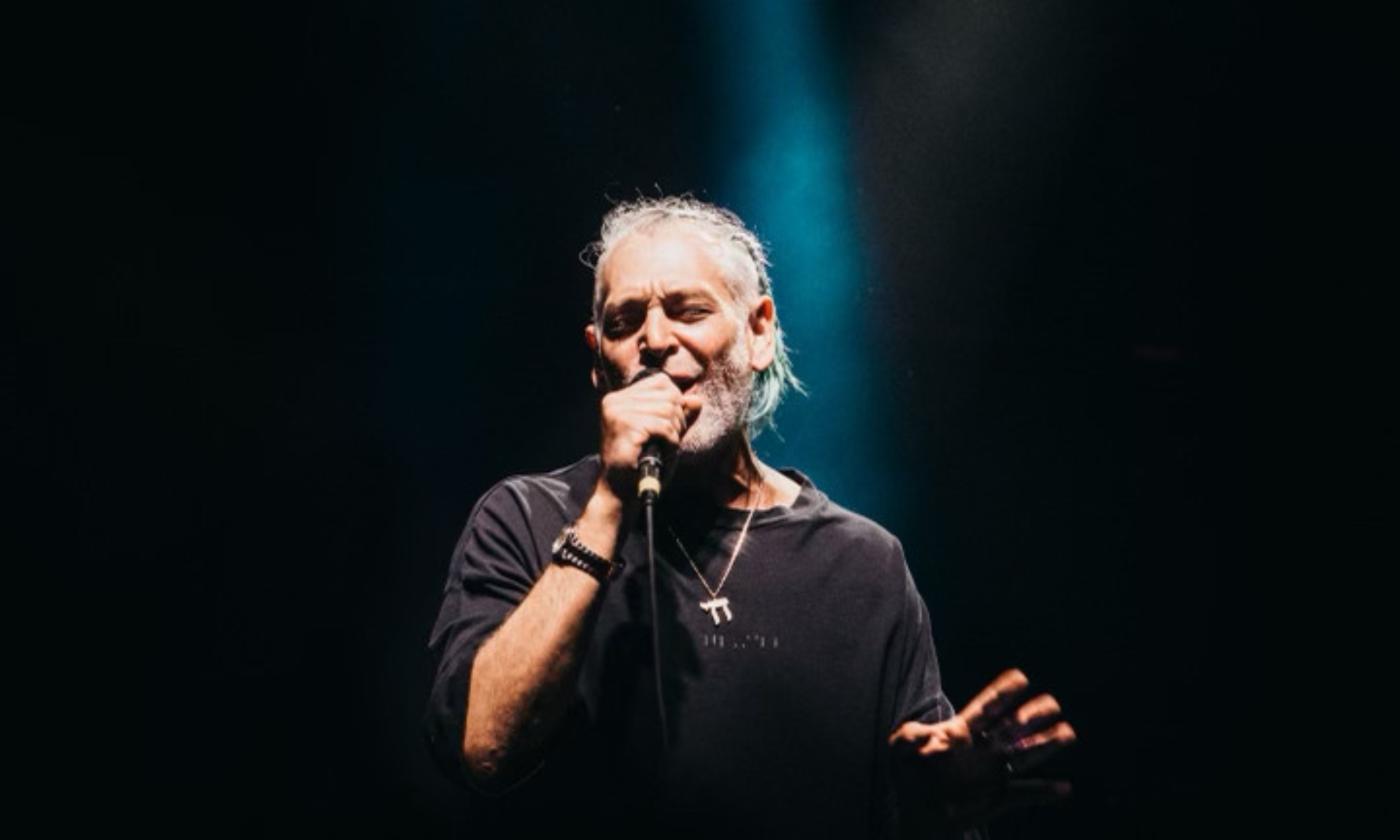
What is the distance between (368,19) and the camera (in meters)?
2.29

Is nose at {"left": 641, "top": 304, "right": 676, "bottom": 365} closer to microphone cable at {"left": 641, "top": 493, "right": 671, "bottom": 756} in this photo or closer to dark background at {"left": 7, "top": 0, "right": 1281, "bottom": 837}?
microphone cable at {"left": 641, "top": 493, "right": 671, "bottom": 756}

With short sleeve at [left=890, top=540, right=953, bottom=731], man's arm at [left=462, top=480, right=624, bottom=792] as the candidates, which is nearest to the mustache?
man's arm at [left=462, top=480, right=624, bottom=792]

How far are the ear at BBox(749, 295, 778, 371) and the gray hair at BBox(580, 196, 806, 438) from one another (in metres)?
0.02

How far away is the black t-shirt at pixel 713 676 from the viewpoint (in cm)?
133

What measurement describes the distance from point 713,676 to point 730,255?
0.82m

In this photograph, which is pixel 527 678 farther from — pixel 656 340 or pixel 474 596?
pixel 656 340

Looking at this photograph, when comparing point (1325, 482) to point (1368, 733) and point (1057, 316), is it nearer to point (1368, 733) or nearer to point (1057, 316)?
point (1368, 733)

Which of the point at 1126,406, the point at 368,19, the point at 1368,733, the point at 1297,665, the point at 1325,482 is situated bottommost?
the point at 1368,733

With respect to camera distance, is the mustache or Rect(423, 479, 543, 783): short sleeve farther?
the mustache

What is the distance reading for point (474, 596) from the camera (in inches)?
54.9

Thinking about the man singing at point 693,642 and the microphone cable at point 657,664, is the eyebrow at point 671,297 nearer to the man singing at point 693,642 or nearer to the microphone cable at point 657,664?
the man singing at point 693,642

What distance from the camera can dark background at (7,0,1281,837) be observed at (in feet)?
6.84

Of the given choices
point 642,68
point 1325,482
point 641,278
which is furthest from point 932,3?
point 1325,482

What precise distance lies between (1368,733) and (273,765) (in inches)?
107
